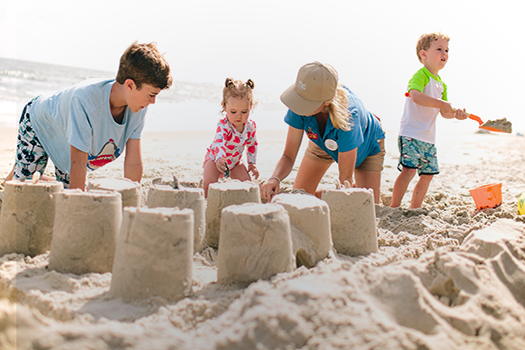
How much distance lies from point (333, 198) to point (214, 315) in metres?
1.20

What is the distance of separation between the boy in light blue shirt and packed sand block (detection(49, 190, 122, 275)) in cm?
83

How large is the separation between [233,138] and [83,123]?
1663 mm

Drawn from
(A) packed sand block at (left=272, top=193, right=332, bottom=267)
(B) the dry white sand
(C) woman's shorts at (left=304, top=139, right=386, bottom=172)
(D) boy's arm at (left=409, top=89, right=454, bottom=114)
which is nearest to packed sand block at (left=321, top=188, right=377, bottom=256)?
(B) the dry white sand

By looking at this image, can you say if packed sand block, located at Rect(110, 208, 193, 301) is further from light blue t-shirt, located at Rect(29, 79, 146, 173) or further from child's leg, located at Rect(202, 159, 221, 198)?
child's leg, located at Rect(202, 159, 221, 198)

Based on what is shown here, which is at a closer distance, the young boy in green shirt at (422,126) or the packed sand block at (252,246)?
the packed sand block at (252,246)

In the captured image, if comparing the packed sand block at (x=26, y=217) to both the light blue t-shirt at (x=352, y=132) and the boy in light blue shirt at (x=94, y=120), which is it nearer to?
the boy in light blue shirt at (x=94, y=120)

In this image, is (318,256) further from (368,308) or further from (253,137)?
(253,137)

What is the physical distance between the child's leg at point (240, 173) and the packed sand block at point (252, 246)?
2.40 m

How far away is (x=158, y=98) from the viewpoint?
15500mm

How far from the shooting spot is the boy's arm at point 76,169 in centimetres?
269

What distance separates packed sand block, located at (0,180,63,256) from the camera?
2123 millimetres

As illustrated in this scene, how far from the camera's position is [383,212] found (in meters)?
3.61

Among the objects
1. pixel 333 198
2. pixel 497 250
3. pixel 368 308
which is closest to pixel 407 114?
pixel 333 198

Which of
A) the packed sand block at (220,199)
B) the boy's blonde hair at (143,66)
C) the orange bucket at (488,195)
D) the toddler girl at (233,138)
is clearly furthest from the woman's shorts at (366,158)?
the boy's blonde hair at (143,66)
